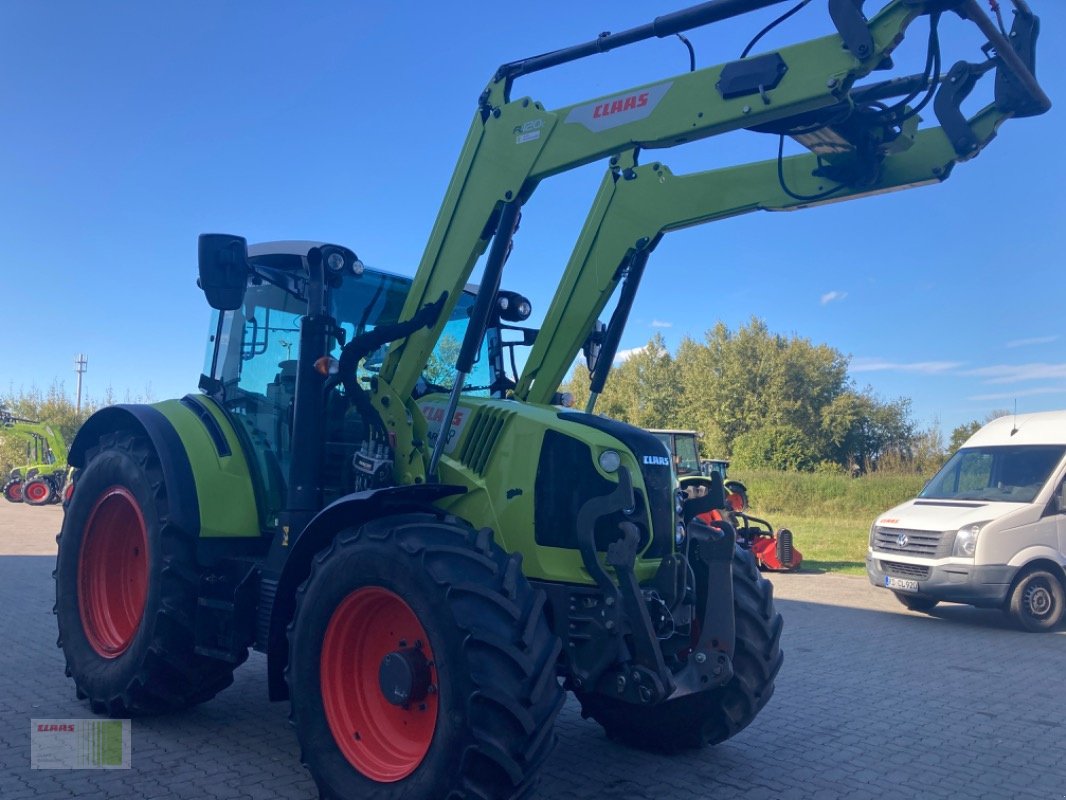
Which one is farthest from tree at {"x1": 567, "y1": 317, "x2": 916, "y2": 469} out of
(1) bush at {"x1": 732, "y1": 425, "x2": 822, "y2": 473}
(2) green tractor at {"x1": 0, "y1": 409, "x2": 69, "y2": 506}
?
(2) green tractor at {"x1": 0, "y1": 409, "x2": 69, "y2": 506}

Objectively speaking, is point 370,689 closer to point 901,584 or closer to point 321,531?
point 321,531

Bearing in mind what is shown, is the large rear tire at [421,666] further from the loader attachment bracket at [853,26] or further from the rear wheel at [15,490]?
the rear wheel at [15,490]

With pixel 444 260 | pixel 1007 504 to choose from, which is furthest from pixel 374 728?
pixel 1007 504

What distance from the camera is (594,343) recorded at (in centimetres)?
595

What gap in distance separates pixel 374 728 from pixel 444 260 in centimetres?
251

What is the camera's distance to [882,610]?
457 inches

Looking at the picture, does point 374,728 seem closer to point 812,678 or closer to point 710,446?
point 812,678

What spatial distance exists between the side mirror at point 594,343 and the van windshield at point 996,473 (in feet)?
24.2

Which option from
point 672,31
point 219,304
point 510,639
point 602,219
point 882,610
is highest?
point 672,31

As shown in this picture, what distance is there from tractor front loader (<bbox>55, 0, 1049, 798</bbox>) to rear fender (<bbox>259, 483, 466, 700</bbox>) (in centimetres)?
2

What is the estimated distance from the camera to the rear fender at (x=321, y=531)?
4.33 meters

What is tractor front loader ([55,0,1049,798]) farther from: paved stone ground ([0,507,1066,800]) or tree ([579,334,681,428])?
tree ([579,334,681,428])

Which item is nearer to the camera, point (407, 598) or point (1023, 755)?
point (407, 598)

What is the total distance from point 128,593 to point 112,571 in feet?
0.70
